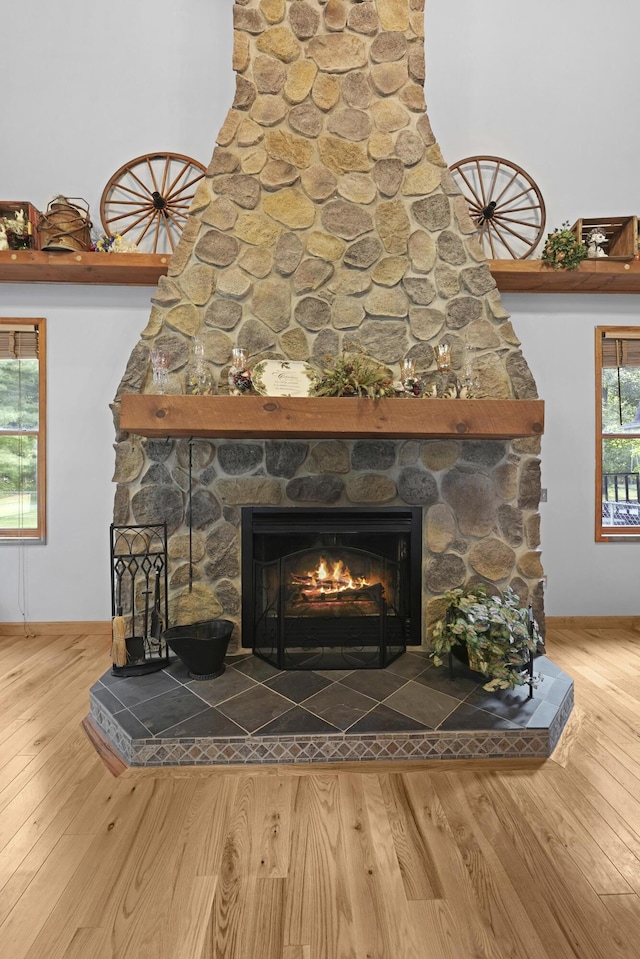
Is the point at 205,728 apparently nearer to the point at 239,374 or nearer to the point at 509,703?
the point at 509,703

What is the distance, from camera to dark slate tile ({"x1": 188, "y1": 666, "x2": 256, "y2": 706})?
2160 mm

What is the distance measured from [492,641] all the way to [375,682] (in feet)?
1.87

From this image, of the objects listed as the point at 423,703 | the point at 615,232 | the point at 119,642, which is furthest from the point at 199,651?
the point at 615,232

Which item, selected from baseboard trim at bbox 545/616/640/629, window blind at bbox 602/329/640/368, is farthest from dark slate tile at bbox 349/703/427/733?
window blind at bbox 602/329/640/368

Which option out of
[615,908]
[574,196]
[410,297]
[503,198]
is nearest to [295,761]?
[615,908]

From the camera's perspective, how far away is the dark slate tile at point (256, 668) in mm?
2359

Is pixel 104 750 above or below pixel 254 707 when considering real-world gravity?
below

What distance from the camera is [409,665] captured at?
2482 millimetres

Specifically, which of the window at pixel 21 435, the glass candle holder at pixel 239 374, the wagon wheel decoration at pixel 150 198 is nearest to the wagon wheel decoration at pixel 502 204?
the wagon wheel decoration at pixel 150 198

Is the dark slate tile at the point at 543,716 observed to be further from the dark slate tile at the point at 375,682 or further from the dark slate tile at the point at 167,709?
the dark slate tile at the point at 167,709

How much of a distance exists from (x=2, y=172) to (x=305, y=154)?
213 centimetres

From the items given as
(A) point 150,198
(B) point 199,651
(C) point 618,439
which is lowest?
(B) point 199,651

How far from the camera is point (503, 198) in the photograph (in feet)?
11.1

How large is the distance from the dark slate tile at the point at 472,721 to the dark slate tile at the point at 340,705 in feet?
1.06
